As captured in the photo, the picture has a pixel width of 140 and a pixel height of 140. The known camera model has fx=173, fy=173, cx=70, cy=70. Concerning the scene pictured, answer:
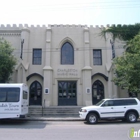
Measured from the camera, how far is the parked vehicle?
40.9ft

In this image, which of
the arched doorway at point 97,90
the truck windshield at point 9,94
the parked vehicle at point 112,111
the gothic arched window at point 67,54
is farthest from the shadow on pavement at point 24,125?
the gothic arched window at point 67,54

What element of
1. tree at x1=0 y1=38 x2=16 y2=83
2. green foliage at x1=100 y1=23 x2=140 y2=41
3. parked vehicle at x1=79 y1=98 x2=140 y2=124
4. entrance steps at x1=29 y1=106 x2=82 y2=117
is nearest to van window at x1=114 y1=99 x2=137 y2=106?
parked vehicle at x1=79 y1=98 x2=140 y2=124

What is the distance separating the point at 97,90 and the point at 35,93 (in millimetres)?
7705

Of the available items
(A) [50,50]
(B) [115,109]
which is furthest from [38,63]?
(B) [115,109]

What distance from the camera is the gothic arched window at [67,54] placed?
2218 cm

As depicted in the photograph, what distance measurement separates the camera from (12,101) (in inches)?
Result: 482

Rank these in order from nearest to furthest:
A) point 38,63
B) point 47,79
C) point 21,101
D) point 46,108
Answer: point 21,101 → point 46,108 → point 47,79 → point 38,63

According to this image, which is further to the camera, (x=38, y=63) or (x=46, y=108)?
(x=38, y=63)

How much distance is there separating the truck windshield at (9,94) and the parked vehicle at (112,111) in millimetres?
4858

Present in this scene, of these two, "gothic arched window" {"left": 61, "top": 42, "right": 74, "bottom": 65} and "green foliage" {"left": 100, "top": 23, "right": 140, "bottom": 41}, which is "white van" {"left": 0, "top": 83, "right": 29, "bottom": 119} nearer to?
"gothic arched window" {"left": 61, "top": 42, "right": 74, "bottom": 65}

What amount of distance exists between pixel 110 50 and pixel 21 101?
13601 mm

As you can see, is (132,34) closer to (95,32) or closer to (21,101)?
(95,32)

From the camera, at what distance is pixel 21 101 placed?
12250 millimetres

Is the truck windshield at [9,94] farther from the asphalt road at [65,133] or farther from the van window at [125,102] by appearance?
the van window at [125,102]
